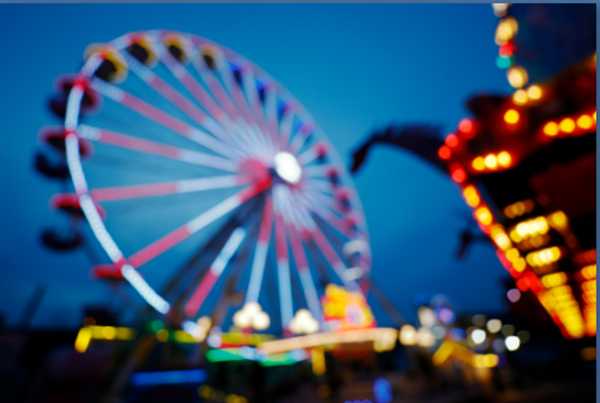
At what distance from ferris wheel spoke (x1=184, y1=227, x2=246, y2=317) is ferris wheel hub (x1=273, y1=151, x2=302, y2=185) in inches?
92.2

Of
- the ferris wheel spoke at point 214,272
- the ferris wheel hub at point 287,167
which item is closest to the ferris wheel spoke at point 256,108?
the ferris wheel hub at point 287,167

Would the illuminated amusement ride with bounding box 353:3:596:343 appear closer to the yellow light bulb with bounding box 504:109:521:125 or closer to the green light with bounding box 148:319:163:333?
the yellow light bulb with bounding box 504:109:521:125

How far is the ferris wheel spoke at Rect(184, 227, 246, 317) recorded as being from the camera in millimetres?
11367

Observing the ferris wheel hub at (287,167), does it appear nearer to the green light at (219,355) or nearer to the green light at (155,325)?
the green light at (155,325)

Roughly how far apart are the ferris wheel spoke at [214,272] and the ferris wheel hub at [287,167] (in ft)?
7.68

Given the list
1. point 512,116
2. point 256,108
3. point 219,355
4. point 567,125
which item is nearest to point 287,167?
point 256,108

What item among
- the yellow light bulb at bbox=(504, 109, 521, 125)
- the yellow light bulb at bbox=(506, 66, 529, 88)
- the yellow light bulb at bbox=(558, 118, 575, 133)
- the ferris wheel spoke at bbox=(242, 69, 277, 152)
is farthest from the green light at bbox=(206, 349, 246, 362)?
the yellow light bulb at bbox=(506, 66, 529, 88)

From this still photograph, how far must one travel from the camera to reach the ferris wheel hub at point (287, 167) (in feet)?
47.2

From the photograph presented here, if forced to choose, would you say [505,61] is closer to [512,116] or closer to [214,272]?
[512,116]

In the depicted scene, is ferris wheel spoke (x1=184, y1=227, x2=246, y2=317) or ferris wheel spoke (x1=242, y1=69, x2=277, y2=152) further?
ferris wheel spoke (x1=242, y1=69, x2=277, y2=152)

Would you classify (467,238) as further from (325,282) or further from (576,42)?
(576,42)

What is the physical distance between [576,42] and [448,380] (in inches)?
405

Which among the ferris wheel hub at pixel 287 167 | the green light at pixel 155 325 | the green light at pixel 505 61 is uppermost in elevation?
the green light at pixel 505 61

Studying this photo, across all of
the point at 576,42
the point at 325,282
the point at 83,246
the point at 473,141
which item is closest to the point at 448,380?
the point at 325,282
